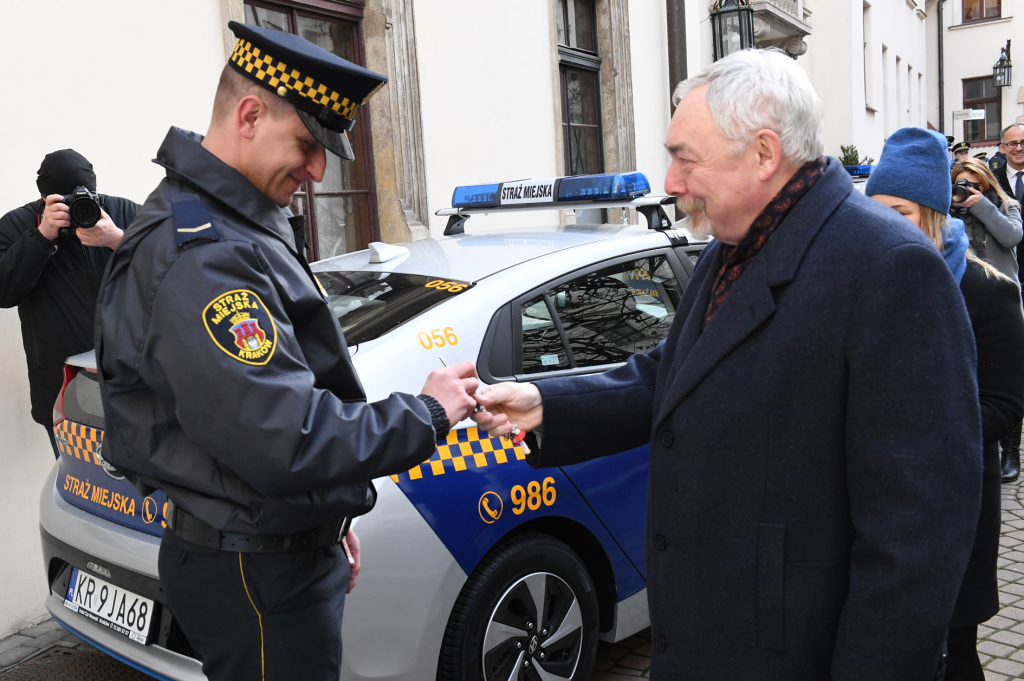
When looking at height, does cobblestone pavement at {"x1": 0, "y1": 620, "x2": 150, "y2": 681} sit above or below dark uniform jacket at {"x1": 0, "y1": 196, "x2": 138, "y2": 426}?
below

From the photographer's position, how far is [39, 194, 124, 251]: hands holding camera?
3469 millimetres

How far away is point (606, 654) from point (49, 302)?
2605 mm

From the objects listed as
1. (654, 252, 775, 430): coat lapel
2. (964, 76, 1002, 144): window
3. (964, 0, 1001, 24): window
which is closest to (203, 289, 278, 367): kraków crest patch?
(654, 252, 775, 430): coat lapel

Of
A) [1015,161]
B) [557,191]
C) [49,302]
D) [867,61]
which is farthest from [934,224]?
[867,61]

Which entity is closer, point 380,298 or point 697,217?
point 697,217

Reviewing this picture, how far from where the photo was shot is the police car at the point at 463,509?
232cm

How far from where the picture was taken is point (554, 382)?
1989mm

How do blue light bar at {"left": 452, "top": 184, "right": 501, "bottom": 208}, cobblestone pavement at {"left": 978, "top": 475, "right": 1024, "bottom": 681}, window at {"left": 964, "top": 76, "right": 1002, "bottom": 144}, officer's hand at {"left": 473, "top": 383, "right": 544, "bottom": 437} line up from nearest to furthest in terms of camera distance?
officer's hand at {"left": 473, "top": 383, "right": 544, "bottom": 437} < cobblestone pavement at {"left": 978, "top": 475, "right": 1024, "bottom": 681} < blue light bar at {"left": 452, "top": 184, "right": 501, "bottom": 208} < window at {"left": 964, "top": 76, "right": 1002, "bottom": 144}

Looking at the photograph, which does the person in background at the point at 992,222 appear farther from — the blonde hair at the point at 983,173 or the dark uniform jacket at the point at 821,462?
the dark uniform jacket at the point at 821,462

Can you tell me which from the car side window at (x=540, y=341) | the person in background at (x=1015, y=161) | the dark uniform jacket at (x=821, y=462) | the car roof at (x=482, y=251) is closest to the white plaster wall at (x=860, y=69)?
the person in background at (x=1015, y=161)

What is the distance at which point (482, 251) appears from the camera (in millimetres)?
3094

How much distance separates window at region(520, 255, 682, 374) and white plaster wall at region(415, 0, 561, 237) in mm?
3387

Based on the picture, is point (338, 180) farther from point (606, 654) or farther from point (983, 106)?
point (983, 106)

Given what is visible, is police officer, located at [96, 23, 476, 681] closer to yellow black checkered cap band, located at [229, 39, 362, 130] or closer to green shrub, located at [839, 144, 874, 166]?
yellow black checkered cap band, located at [229, 39, 362, 130]
